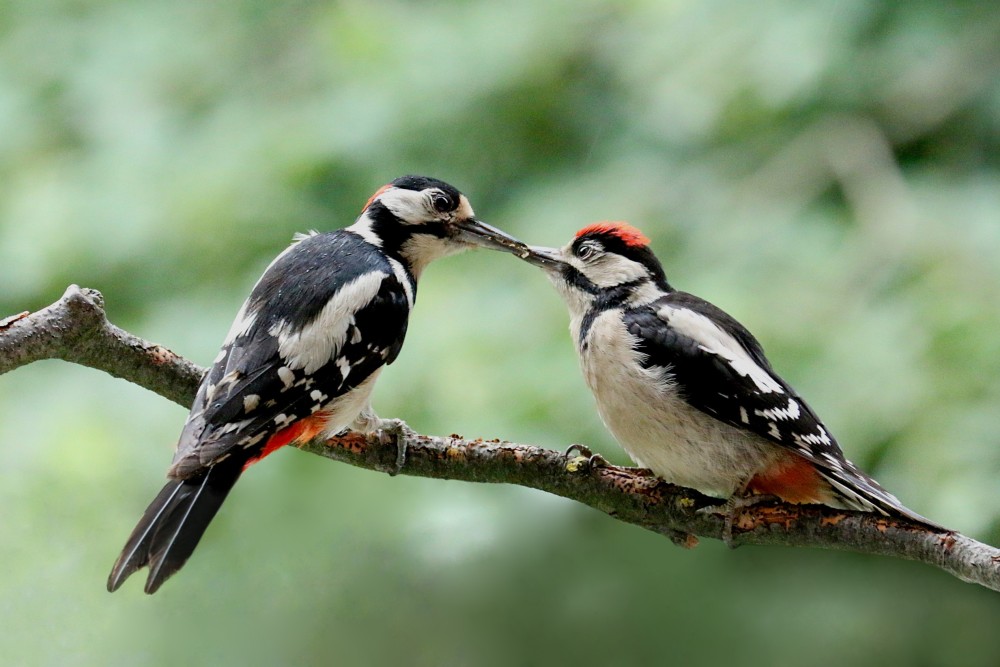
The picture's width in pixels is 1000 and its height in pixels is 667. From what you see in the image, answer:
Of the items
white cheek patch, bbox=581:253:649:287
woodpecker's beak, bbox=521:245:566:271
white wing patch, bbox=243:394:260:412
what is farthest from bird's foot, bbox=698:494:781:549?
white wing patch, bbox=243:394:260:412

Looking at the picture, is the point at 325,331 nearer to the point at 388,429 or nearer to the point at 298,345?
the point at 298,345

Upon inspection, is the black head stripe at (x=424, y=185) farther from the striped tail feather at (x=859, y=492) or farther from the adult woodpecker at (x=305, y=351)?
the striped tail feather at (x=859, y=492)

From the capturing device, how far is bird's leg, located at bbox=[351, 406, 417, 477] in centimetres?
252

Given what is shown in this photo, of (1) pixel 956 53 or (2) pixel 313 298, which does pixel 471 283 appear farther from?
(1) pixel 956 53

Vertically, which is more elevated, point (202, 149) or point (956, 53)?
point (956, 53)

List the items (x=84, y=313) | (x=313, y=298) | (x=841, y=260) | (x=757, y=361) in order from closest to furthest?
(x=84, y=313) < (x=313, y=298) < (x=757, y=361) < (x=841, y=260)

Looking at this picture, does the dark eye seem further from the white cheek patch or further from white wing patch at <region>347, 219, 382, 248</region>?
the white cheek patch

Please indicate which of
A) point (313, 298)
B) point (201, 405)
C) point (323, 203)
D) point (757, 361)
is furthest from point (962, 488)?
point (323, 203)

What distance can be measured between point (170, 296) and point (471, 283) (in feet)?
4.35

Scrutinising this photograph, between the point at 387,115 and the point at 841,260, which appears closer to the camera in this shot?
the point at 841,260

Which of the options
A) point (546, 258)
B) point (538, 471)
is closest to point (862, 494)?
point (538, 471)

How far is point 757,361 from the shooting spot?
2.69m

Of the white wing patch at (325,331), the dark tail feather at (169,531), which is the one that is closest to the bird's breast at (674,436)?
the white wing patch at (325,331)

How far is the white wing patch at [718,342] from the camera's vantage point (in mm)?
2545
